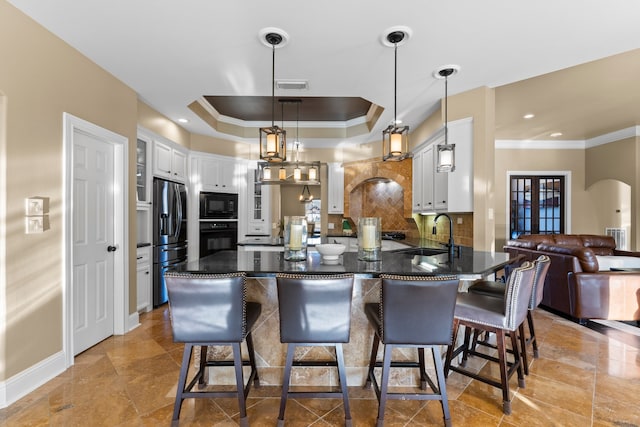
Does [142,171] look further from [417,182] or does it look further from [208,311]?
[417,182]

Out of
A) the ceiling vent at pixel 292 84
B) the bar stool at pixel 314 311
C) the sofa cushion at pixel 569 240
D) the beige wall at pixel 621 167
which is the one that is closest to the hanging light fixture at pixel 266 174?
the ceiling vent at pixel 292 84

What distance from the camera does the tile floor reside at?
191 cm

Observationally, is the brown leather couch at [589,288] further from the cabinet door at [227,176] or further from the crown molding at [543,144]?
the cabinet door at [227,176]

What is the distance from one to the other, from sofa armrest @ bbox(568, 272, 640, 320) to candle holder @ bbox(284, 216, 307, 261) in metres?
3.29

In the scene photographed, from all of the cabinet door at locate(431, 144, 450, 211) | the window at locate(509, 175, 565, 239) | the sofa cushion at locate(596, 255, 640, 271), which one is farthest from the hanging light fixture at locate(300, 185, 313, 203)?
the sofa cushion at locate(596, 255, 640, 271)

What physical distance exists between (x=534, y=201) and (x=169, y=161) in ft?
24.2

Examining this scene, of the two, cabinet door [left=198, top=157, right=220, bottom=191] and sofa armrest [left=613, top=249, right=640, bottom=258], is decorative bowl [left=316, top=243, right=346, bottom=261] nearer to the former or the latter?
cabinet door [left=198, top=157, right=220, bottom=191]

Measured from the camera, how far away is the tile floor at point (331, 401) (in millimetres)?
1907

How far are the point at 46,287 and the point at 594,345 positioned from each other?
4.88 metres

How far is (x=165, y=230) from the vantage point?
169 inches

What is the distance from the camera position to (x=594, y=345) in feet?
9.75

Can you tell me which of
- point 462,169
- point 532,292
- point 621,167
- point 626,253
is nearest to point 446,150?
point 462,169

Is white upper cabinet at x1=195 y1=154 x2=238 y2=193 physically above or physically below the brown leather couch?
above

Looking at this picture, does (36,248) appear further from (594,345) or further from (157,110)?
(594,345)
